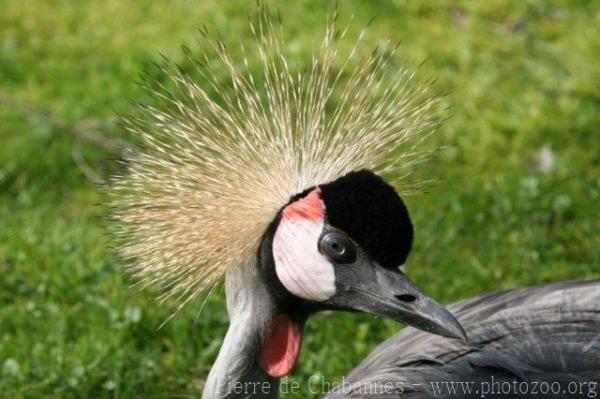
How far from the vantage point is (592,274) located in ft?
9.71

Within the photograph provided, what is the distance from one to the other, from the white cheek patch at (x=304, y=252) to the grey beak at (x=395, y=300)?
0.10 ft

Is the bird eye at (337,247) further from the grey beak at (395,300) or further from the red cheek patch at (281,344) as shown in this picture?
the red cheek patch at (281,344)

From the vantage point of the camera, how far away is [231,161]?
6.54 feet

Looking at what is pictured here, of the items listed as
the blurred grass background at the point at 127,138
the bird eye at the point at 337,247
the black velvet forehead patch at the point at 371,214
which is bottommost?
the bird eye at the point at 337,247

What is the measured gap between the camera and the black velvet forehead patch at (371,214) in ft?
5.77

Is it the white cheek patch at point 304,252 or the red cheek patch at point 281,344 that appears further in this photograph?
the red cheek patch at point 281,344

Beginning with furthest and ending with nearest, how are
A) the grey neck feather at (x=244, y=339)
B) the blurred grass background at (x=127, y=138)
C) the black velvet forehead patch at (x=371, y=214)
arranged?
the blurred grass background at (x=127, y=138) → the grey neck feather at (x=244, y=339) → the black velvet forehead patch at (x=371, y=214)

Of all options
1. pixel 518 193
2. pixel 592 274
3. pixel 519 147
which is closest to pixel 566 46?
pixel 519 147

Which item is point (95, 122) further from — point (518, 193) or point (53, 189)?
point (518, 193)

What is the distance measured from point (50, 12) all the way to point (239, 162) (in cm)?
268

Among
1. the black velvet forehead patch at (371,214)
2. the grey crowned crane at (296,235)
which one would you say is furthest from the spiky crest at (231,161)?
the black velvet forehead patch at (371,214)

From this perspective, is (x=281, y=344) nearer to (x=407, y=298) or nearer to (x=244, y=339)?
(x=244, y=339)

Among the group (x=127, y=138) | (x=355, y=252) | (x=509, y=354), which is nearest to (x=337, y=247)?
(x=355, y=252)

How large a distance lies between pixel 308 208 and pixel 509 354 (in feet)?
1.63
